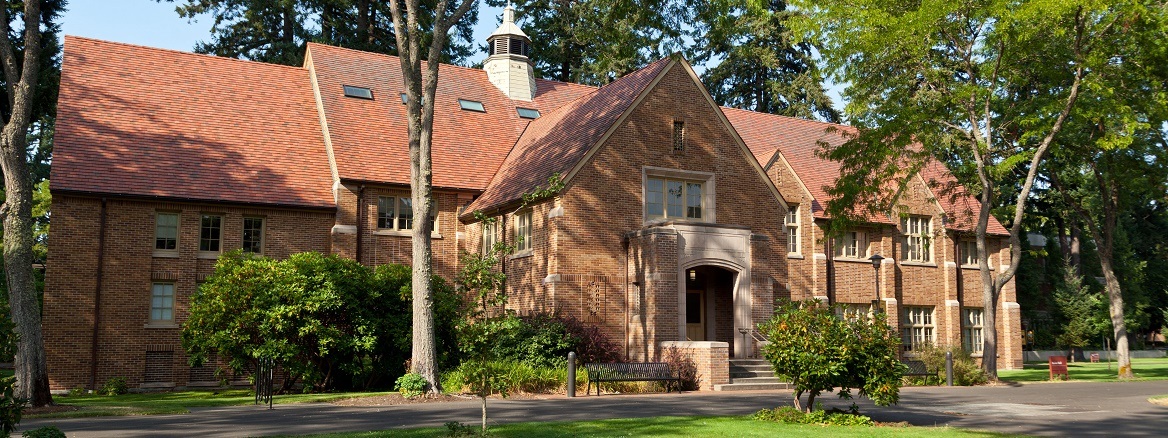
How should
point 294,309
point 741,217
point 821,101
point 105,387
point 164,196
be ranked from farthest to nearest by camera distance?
point 821,101
point 741,217
point 164,196
point 105,387
point 294,309

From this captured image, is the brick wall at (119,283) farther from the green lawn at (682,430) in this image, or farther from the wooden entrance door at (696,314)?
the green lawn at (682,430)

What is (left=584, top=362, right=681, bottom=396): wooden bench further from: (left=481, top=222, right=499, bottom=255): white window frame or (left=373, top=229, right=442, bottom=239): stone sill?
(left=373, top=229, right=442, bottom=239): stone sill

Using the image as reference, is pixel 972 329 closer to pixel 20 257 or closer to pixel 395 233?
pixel 395 233

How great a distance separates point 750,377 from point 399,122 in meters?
14.3

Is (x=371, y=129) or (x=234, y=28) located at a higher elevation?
(x=234, y=28)

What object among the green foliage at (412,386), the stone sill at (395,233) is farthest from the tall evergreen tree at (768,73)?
the green foliage at (412,386)

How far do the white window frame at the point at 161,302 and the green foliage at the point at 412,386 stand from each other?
31.6 feet

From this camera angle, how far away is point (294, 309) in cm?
2053

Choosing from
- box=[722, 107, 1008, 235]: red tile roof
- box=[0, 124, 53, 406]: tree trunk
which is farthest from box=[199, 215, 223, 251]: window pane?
box=[722, 107, 1008, 235]: red tile roof

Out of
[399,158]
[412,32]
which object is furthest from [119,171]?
[412,32]

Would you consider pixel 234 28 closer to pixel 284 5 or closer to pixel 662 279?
pixel 284 5

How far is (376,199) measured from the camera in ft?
89.0

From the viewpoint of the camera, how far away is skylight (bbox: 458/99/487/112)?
3250cm

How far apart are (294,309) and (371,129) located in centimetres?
1009
